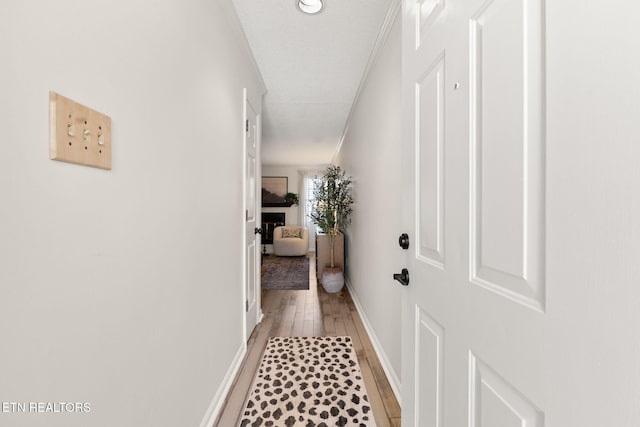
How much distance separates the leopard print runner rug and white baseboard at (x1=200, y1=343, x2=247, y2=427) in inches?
5.6

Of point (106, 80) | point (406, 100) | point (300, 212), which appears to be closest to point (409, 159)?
point (406, 100)

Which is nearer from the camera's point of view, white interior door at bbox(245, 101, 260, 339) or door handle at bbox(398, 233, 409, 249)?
door handle at bbox(398, 233, 409, 249)

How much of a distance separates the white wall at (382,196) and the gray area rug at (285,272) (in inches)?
58.7

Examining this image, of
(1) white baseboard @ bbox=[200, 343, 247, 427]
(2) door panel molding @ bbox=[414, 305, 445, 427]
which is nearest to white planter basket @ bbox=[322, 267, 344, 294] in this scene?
(1) white baseboard @ bbox=[200, 343, 247, 427]

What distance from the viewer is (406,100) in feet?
3.73

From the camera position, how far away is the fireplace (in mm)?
7840

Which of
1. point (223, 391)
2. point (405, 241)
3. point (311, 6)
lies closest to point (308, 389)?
point (223, 391)

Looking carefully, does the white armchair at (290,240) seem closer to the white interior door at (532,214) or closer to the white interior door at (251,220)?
the white interior door at (251,220)

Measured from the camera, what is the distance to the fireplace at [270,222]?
309 inches

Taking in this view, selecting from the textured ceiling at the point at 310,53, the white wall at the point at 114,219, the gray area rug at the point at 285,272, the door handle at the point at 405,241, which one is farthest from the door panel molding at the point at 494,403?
the gray area rug at the point at 285,272

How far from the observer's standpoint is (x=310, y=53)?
2344 millimetres

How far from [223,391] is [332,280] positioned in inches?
92.0

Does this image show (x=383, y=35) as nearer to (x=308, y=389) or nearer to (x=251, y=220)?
(x=251, y=220)

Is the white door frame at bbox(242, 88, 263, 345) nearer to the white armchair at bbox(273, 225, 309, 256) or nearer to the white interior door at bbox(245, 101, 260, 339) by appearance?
the white interior door at bbox(245, 101, 260, 339)
